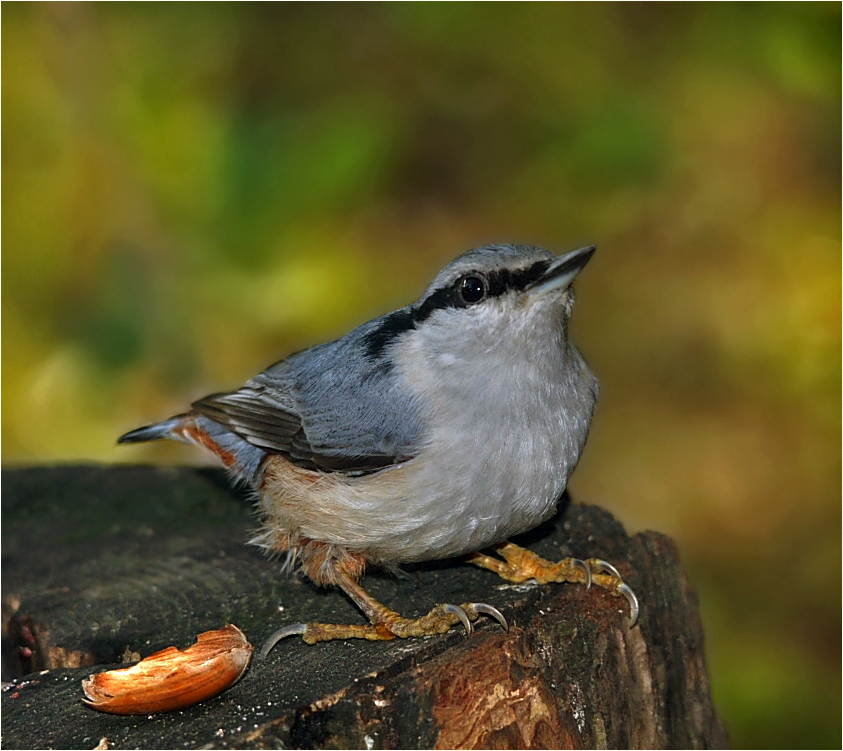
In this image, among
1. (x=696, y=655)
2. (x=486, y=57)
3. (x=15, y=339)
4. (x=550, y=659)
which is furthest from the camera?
(x=486, y=57)

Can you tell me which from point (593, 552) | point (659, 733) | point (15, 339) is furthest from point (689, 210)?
point (15, 339)

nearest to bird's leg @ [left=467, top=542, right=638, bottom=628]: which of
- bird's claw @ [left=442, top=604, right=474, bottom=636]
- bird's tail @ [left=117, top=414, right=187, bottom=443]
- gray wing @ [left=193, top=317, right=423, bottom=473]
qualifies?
bird's claw @ [left=442, top=604, right=474, bottom=636]

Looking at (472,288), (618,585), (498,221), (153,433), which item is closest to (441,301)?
(472,288)

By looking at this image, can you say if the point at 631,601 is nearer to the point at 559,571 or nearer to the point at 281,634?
the point at 559,571

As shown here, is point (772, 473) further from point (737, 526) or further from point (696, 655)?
point (696, 655)

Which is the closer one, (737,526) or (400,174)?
(737,526)

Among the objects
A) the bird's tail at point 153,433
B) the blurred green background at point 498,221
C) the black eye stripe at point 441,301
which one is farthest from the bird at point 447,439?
the blurred green background at point 498,221
